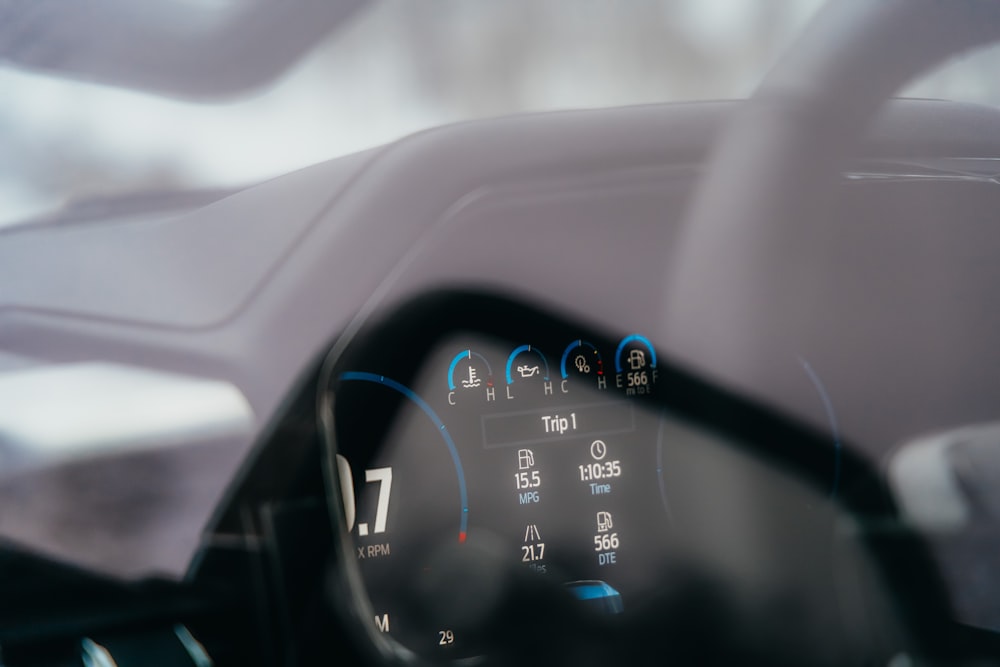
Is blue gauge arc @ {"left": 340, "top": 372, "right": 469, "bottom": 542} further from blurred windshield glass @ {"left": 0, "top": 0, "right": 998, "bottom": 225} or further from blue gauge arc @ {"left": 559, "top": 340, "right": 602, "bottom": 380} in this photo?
blurred windshield glass @ {"left": 0, "top": 0, "right": 998, "bottom": 225}

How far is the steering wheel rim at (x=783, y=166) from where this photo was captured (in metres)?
1.01

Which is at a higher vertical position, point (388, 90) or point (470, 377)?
point (388, 90)

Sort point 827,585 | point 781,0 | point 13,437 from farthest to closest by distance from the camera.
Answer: point 827,585, point 781,0, point 13,437

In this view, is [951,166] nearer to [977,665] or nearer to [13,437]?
[977,665]

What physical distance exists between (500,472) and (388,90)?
1.25 ft

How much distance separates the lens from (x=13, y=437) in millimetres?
885

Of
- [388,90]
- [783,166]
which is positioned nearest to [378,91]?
[388,90]

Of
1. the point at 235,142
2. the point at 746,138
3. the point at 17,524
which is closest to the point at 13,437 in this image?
the point at 17,524

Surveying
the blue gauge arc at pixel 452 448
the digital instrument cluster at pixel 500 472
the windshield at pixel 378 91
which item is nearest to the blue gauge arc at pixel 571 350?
the digital instrument cluster at pixel 500 472

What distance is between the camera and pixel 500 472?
1.09 metres

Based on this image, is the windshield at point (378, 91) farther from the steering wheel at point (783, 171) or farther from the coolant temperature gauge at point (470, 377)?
the coolant temperature gauge at point (470, 377)

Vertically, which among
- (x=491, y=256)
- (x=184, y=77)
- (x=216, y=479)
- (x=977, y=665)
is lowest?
(x=977, y=665)

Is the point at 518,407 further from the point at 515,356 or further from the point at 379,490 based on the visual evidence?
the point at 379,490

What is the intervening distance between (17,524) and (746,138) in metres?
0.73
